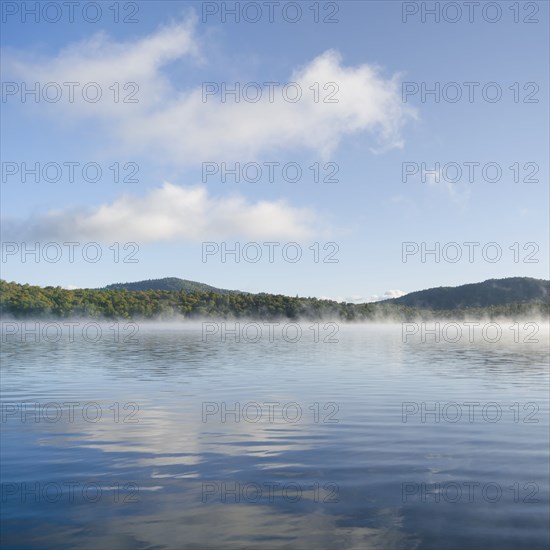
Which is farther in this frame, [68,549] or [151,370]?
[151,370]

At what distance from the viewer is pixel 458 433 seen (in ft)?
84.0

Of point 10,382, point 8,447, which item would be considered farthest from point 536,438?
point 10,382

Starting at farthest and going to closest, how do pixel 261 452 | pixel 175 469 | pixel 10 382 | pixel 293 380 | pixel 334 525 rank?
pixel 293 380, pixel 10 382, pixel 261 452, pixel 175 469, pixel 334 525

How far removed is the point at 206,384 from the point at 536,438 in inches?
966

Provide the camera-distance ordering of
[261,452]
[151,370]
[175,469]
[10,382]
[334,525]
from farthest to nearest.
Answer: [151,370], [10,382], [261,452], [175,469], [334,525]

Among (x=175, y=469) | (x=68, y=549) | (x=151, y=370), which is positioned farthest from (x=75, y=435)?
(x=151, y=370)

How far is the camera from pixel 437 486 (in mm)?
17453

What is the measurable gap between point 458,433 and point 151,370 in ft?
112

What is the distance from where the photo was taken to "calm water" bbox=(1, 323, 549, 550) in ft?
45.3

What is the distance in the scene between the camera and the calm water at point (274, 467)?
13.8m

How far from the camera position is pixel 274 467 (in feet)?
64.2

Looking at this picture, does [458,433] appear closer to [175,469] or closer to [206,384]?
[175,469]

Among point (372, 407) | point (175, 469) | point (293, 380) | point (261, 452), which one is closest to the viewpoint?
point (175, 469)

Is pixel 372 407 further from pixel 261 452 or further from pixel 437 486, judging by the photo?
pixel 437 486
